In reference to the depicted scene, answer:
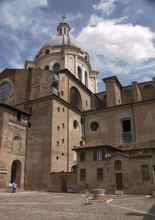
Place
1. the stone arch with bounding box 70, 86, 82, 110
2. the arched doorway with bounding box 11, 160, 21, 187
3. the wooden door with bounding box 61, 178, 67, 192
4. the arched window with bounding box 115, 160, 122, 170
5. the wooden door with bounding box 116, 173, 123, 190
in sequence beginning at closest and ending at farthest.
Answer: the wooden door with bounding box 116, 173, 123, 190 < the arched window with bounding box 115, 160, 122, 170 < the wooden door with bounding box 61, 178, 67, 192 < the arched doorway with bounding box 11, 160, 21, 187 < the stone arch with bounding box 70, 86, 82, 110

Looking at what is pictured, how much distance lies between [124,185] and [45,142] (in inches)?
393

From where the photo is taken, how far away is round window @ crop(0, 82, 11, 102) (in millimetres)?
31516

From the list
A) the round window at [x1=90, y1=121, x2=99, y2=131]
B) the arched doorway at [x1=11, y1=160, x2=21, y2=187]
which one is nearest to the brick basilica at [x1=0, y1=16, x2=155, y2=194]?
the arched doorway at [x1=11, y1=160, x2=21, y2=187]

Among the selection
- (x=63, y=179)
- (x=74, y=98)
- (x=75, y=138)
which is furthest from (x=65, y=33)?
(x=63, y=179)

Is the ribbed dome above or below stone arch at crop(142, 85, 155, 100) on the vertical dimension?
above

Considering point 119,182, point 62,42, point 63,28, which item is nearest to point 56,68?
point 62,42

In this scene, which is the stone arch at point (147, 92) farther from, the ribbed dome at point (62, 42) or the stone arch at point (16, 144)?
the stone arch at point (16, 144)

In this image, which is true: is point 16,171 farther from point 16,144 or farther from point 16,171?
point 16,144

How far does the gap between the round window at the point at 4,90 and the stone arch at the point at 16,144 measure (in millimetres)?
8872

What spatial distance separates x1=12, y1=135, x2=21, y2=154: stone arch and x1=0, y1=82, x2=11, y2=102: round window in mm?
8872

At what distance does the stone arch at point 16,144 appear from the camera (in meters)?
24.3

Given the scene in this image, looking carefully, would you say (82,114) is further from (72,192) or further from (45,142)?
(72,192)

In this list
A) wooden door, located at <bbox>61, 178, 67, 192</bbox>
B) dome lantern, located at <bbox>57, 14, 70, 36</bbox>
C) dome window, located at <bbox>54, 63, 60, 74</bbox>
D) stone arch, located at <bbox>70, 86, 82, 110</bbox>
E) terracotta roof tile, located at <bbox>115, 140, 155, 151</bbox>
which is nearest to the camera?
wooden door, located at <bbox>61, 178, 67, 192</bbox>

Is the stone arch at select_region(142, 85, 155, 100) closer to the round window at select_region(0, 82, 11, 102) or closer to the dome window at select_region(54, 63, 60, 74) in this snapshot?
the dome window at select_region(54, 63, 60, 74)
